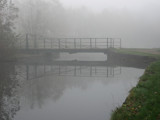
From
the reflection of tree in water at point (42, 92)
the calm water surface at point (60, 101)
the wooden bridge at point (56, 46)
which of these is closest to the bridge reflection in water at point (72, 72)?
the reflection of tree in water at point (42, 92)

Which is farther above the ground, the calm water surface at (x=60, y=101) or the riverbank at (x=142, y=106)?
the riverbank at (x=142, y=106)

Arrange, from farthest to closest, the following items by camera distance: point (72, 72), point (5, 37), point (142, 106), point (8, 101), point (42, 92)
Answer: point (5, 37) → point (72, 72) → point (42, 92) → point (8, 101) → point (142, 106)

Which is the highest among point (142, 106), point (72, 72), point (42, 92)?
point (142, 106)

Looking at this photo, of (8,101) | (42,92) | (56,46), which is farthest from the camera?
(56,46)

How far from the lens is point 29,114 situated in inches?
233

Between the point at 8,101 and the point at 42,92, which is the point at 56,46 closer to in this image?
the point at 42,92

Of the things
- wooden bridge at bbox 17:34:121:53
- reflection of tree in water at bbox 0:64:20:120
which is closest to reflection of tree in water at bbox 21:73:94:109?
reflection of tree in water at bbox 0:64:20:120

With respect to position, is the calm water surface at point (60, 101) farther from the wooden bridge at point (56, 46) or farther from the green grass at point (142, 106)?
the wooden bridge at point (56, 46)

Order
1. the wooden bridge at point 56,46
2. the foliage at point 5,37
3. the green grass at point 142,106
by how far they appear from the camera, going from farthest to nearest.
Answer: the wooden bridge at point 56,46, the foliage at point 5,37, the green grass at point 142,106

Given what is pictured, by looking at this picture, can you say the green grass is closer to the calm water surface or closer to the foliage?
the calm water surface

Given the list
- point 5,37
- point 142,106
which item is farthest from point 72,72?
point 5,37

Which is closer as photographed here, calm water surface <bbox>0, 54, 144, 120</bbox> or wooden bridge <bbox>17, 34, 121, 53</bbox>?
calm water surface <bbox>0, 54, 144, 120</bbox>

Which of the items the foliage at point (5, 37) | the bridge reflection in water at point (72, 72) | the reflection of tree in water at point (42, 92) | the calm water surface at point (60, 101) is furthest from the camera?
the foliage at point (5, 37)

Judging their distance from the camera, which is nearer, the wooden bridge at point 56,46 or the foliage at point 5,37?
the foliage at point 5,37
